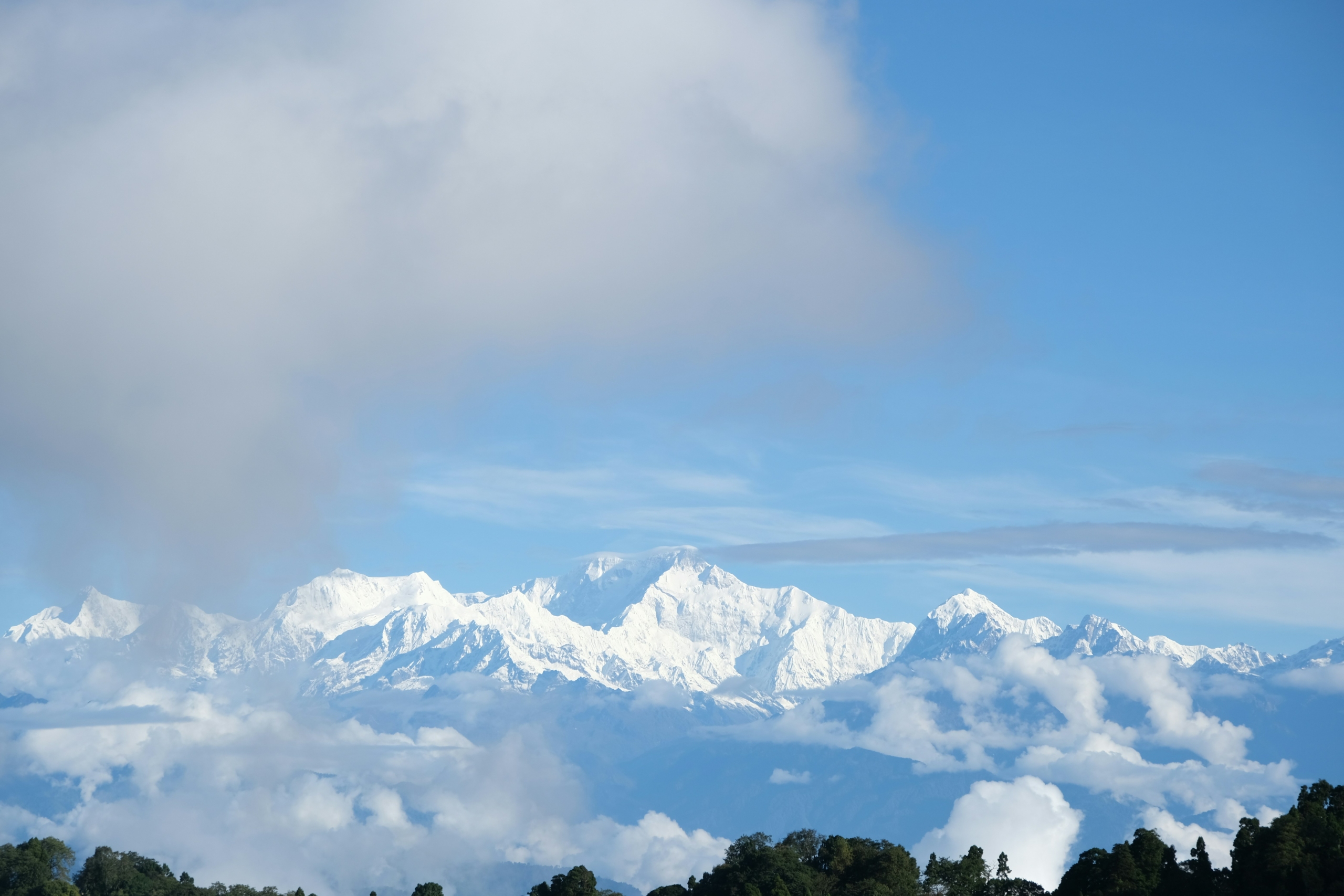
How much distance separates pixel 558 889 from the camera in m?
200

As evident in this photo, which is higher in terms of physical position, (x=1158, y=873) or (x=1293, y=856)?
(x=1293, y=856)

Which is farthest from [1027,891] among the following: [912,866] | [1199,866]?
[1199,866]

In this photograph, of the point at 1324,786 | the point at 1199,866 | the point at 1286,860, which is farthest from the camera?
the point at 1324,786

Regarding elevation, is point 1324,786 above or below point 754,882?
above

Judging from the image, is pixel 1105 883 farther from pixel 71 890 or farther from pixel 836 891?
pixel 71 890

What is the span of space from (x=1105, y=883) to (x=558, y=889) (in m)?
77.6

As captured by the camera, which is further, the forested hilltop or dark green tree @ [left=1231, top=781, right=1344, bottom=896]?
the forested hilltop

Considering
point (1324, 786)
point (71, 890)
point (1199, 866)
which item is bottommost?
point (71, 890)

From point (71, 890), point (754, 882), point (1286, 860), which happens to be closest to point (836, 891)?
point (754, 882)

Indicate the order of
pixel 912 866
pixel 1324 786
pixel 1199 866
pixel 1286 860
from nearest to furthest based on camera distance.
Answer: pixel 1286 860 < pixel 1199 866 < pixel 1324 786 < pixel 912 866

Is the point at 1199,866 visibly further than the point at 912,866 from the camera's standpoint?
No

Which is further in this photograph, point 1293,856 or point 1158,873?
point 1158,873

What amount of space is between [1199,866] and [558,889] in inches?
3518

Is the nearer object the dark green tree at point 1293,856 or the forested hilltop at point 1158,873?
the dark green tree at point 1293,856
